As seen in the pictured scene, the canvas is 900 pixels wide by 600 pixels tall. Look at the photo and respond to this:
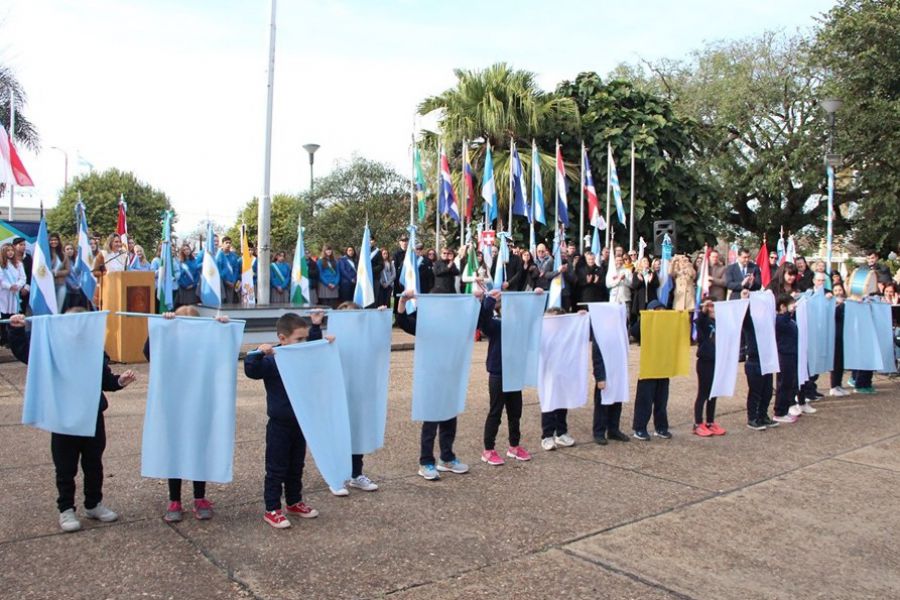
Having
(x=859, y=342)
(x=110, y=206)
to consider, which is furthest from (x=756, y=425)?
(x=110, y=206)

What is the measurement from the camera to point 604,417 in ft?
26.8

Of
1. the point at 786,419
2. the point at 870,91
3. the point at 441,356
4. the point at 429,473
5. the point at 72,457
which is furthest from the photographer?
the point at 870,91

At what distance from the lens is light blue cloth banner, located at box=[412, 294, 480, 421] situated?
262 inches

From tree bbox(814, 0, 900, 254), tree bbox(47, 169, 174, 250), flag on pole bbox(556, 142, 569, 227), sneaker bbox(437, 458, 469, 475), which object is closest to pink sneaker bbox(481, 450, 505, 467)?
sneaker bbox(437, 458, 469, 475)

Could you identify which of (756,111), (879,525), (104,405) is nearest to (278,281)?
(104,405)

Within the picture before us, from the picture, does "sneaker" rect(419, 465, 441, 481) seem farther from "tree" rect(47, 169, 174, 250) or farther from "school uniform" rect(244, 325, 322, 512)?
"tree" rect(47, 169, 174, 250)

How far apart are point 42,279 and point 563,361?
748 cm

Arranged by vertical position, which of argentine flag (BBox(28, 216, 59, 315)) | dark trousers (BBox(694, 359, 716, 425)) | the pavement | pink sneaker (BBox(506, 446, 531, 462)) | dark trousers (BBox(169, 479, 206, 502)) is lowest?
the pavement

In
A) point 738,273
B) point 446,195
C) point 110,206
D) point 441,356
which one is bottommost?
point 441,356

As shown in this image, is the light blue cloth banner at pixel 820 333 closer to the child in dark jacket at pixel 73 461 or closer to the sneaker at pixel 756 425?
the sneaker at pixel 756 425

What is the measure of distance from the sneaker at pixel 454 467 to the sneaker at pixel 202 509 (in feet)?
6.74

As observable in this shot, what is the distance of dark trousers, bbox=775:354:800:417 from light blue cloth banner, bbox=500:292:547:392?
12.3 feet

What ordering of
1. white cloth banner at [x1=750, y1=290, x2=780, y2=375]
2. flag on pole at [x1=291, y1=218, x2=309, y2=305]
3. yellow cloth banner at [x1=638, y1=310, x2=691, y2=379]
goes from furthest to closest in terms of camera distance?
flag on pole at [x1=291, y1=218, x2=309, y2=305] < white cloth banner at [x1=750, y1=290, x2=780, y2=375] < yellow cloth banner at [x1=638, y1=310, x2=691, y2=379]

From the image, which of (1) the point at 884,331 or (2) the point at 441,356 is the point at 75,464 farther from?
(1) the point at 884,331
